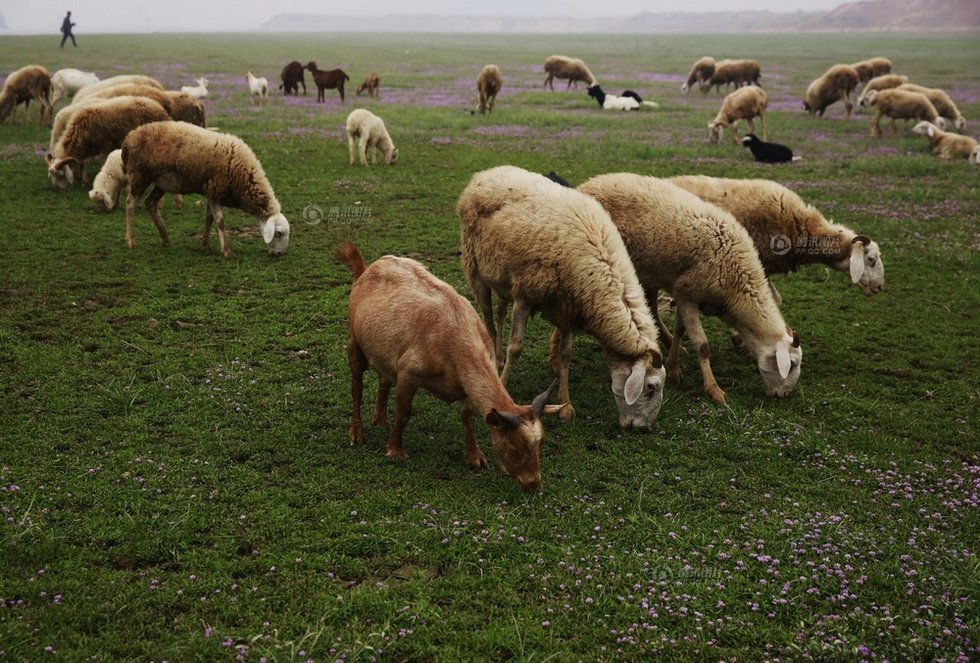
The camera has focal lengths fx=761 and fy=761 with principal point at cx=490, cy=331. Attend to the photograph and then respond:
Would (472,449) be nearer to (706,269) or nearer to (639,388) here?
(639,388)

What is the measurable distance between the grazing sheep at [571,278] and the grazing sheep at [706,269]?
2.06 feet

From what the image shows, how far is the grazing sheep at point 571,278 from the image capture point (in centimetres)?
698

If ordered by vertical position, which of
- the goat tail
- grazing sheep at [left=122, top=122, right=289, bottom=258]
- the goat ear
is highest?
grazing sheep at [left=122, top=122, right=289, bottom=258]

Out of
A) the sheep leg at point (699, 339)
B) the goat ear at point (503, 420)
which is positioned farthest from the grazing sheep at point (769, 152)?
the goat ear at point (503, 420)

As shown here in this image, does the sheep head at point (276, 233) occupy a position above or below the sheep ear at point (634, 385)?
above

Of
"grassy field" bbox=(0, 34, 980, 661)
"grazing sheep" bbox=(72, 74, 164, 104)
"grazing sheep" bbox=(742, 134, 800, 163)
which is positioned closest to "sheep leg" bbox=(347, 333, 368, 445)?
"grassy field" bbox=(0, 34, 980, 661)

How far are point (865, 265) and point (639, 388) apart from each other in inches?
172

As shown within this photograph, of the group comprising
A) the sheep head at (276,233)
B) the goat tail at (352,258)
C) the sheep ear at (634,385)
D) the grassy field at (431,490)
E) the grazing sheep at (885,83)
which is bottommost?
the grassy field at (431,490)

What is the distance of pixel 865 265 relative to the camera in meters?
9.37

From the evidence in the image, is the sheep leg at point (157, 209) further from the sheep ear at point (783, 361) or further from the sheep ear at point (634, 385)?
the sheep ear at point (783, 361)

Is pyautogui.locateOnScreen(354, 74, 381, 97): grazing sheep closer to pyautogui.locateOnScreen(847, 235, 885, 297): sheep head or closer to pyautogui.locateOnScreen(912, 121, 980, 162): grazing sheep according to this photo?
pyautogui.locateOnScreen(912, 121, 980, 162): grazing sheep

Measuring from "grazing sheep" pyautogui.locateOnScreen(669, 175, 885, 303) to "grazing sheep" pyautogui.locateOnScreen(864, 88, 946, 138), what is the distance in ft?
60.7

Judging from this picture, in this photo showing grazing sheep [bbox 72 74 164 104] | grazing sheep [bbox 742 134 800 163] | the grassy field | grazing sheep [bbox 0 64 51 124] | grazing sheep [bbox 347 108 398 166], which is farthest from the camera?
grazing sheep [bbox 0 64 51 124]

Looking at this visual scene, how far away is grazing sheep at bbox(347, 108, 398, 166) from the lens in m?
18.8
